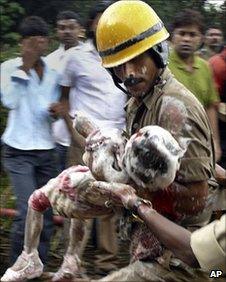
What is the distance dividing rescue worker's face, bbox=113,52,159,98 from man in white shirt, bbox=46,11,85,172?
7.83 feet

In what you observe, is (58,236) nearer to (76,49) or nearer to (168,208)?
(76,49)

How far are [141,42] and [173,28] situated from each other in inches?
106

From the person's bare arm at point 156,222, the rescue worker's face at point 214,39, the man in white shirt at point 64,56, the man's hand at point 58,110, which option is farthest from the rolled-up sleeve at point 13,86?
the rescue worker's face at point 214,39

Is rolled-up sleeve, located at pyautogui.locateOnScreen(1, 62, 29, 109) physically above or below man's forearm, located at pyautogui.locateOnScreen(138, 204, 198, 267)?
below

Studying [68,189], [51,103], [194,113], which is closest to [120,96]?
[51,103]

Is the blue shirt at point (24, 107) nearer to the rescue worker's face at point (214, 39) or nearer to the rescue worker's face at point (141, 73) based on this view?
the rescue worker's face at point (141, 73)

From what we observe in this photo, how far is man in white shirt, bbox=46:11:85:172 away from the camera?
5449 mm

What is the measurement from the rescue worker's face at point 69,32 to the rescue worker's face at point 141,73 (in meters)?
3.12

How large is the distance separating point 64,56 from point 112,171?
9.56ft

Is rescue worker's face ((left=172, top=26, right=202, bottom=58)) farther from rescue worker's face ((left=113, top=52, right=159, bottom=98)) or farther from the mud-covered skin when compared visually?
the mud-covered skin

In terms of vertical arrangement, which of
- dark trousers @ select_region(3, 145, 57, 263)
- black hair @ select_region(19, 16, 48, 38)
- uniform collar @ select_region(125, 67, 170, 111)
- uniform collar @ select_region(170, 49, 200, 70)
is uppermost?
uniform collar @ select_region(125, 67, 170, 111)

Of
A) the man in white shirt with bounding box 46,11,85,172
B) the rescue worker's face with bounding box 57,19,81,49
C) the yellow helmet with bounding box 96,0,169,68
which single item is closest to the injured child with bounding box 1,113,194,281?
the yellow helmet with bounding box 96,0,169,68

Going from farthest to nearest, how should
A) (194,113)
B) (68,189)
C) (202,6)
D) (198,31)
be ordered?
(202,6)
(198,31)
(68,189)
(194,113)

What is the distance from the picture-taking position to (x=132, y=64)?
9.65 feet
